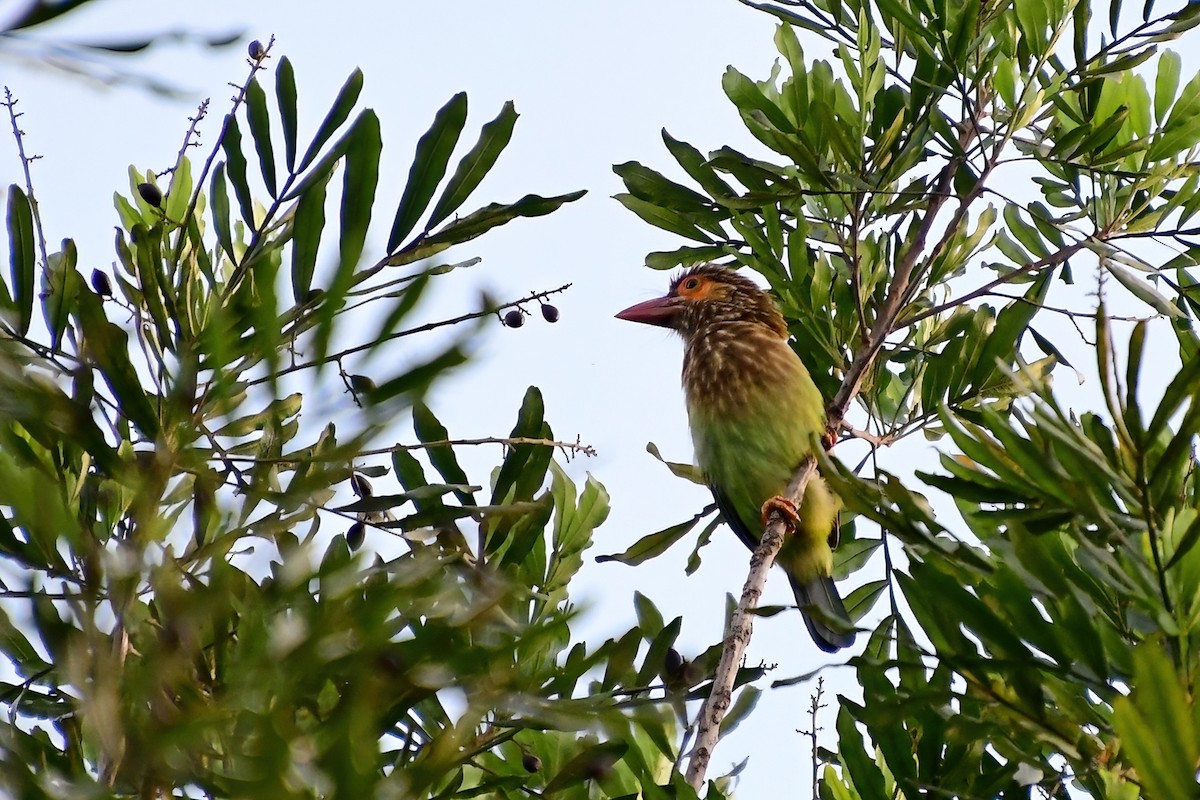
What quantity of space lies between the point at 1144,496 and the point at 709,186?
1.78 metres

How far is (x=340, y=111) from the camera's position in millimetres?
1725

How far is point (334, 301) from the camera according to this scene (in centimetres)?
82

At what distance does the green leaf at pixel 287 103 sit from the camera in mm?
1907

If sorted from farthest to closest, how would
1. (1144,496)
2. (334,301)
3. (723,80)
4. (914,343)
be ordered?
(914,343)
(723,80)
(1144,496)
(334,301)

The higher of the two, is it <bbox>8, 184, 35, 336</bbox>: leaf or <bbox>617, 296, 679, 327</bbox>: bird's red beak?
<bbox>617, 296, 679, 327</bbox>: bird's red beak

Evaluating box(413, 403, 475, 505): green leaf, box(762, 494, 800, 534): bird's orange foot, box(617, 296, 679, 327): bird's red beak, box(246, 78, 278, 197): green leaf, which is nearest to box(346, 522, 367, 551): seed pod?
box(413, 403, 475, 505): green leaf

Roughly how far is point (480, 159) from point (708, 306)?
2.92 meters

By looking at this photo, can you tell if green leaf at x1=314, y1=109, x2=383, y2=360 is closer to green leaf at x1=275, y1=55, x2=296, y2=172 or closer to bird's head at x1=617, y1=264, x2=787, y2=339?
green leaf at x1=275, y1=55, x2=296, y2=172

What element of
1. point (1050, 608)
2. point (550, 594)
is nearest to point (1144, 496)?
point (1050, 608)

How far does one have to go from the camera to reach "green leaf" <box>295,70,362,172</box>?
5.61 feet

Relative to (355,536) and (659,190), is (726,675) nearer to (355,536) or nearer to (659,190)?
(355,536)

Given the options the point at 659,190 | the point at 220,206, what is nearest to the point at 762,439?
the point at 659,190

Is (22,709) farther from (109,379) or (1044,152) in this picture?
(1044,152)

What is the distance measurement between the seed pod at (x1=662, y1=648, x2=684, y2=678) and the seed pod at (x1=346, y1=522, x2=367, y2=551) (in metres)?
0.66
